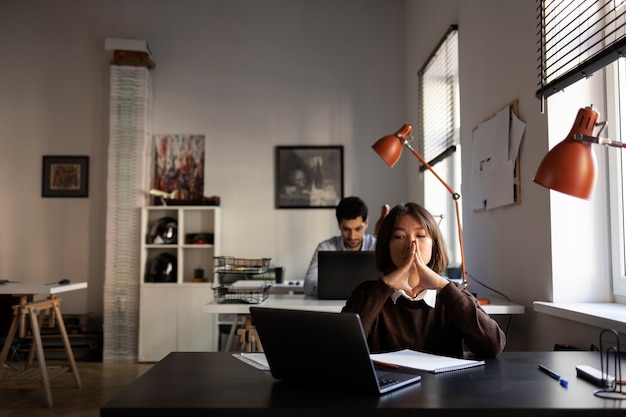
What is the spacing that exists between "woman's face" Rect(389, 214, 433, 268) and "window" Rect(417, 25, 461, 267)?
2.18 m

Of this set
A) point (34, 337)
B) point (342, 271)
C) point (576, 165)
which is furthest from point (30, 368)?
point (576, 165)

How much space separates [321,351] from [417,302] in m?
0.69

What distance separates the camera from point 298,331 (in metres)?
1.16

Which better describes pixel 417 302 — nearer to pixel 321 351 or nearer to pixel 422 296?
pixel 422 296

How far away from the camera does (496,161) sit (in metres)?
3.14

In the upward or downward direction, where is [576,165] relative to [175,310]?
upward

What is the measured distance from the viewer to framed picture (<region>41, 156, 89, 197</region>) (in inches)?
230

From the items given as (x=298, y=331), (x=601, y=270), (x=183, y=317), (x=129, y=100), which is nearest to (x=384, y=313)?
(x=298, y=331)

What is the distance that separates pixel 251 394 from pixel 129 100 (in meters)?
4.98

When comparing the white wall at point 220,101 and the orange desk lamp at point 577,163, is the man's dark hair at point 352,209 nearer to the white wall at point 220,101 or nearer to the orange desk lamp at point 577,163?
the white wall at point 220,101

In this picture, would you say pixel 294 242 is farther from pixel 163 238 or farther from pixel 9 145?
pixel 9 145

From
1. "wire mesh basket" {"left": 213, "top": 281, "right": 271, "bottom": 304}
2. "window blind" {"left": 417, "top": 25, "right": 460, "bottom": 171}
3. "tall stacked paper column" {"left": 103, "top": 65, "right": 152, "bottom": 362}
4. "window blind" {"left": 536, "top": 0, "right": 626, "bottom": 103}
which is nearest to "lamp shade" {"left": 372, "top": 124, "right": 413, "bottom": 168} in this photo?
"window blind" {"left": 536, "top": 0, "right": 626, "bottom": 103}

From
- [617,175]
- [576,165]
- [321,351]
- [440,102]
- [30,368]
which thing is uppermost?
[440,102]

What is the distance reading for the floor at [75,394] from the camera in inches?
146
